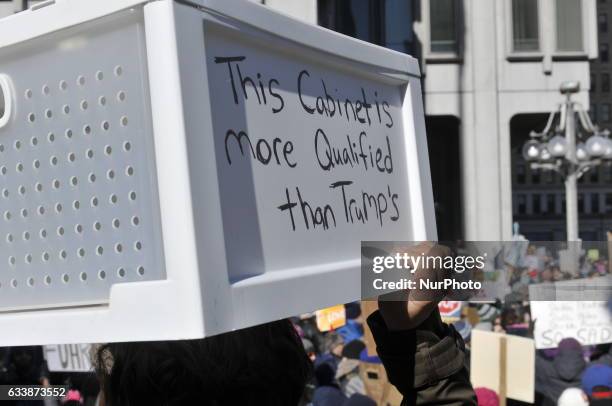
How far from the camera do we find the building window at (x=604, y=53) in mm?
104000

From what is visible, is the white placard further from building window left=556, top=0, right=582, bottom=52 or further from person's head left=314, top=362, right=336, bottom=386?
building window left=556, top=0, right=582, bottom=52

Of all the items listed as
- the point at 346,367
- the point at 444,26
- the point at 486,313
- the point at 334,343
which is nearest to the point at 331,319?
the point at 334,343

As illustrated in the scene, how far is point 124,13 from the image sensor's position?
4.69 feet

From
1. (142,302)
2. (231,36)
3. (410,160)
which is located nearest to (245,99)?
(231,36)

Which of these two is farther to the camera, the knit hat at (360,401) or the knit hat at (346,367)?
the knit hat at (346,367)

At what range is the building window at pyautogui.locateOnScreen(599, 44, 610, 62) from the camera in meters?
104

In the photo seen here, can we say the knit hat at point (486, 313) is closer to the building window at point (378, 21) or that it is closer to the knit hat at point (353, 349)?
the knit hat at point (353, 349)

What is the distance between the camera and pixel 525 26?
24234 millimetres

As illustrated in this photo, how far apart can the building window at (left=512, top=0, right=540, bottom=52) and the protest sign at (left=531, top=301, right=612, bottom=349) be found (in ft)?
55.8

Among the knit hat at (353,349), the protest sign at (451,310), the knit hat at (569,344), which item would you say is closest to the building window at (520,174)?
the protest sign at (451,310)

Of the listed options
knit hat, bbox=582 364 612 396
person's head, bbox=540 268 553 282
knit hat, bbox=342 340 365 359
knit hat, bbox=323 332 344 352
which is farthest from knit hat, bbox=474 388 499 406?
knit hat, bbox=323 332 344 352

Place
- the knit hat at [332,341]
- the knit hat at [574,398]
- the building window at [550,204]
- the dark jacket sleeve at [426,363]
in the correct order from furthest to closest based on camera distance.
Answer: the building window at [550,204], the knit hat at [332,341], the knit hat at [574,398], the dark jacket sleeve at [426,363]

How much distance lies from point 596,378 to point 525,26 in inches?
761

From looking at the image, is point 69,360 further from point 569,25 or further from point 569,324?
point 569,25
